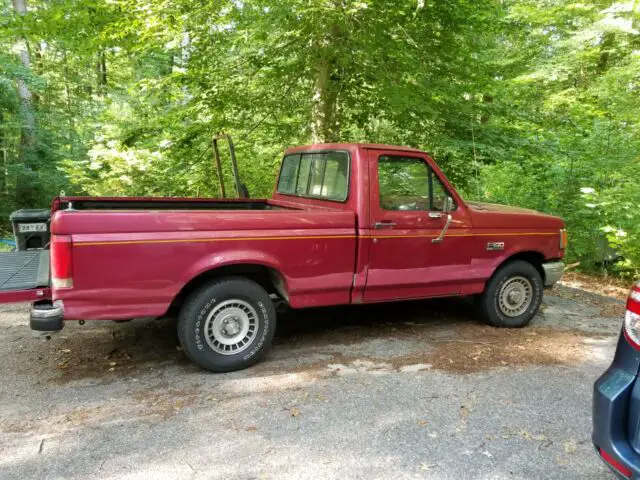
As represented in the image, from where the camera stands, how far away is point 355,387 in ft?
12.4

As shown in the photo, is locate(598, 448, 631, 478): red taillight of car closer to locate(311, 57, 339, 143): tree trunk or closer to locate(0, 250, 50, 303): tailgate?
locate(0, 250, 50, 303): tailgate

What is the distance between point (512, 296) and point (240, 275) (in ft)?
10.4

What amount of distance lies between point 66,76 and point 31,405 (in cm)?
2060

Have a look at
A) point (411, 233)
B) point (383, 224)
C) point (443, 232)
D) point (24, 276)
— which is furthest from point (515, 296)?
point (24, 276)

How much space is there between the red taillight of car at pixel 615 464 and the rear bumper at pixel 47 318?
3445mm

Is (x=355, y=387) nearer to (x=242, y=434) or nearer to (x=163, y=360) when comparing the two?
(x=242, y=434)

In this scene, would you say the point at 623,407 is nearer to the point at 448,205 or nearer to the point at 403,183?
the point at 448,205

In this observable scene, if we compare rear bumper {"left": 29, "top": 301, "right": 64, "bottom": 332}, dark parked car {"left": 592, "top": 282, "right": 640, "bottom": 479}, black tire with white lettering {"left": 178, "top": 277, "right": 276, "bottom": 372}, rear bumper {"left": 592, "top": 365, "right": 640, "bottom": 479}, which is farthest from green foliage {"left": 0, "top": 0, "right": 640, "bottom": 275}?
rear bumper {"left": 592, "top": 365, "right": 640, "bottom": 479}

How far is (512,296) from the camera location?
545cm

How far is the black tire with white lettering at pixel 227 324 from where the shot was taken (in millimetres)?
3918

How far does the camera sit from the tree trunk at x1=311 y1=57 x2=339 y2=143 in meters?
7.69

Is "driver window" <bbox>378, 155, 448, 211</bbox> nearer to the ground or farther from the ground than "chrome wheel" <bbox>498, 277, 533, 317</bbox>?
farther from the ground

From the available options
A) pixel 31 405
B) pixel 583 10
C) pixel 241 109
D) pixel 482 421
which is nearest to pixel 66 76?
pixel 241 109

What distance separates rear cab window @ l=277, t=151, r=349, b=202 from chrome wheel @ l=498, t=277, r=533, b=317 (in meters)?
2.26
